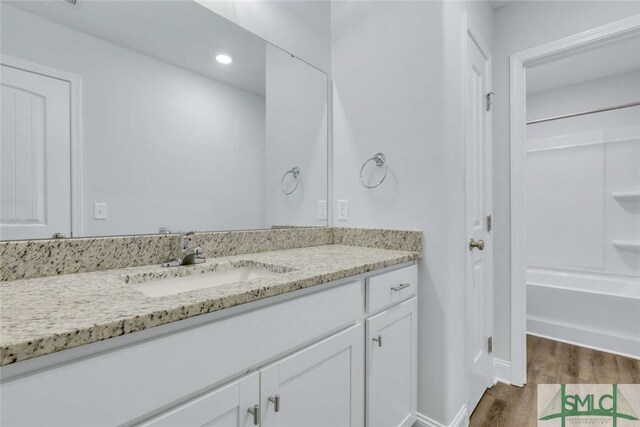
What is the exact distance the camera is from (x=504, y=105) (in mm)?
1966

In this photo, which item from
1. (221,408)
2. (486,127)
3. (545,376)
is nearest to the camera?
(221,408)

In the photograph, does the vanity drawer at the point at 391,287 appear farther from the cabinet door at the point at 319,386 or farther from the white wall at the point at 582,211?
the white wall at the point at 582,211

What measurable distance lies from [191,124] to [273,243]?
649 mm

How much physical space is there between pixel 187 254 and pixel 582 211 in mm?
3722

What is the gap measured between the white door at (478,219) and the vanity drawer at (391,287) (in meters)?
0.38

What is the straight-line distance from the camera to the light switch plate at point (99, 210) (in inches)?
40.3

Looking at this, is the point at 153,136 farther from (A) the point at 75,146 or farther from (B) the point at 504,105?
(B) the point at 504,105

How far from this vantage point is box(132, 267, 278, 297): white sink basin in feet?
3.21

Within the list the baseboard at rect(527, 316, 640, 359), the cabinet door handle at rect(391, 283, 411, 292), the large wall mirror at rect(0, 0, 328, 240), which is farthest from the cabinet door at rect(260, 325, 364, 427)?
the baseboard at rect(527, 316, 640, 359)

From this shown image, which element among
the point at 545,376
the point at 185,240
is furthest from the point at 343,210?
the point at 545,376

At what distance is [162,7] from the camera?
120 cm

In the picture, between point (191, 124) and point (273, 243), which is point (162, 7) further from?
point (273, 243)

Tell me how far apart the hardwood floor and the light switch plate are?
6.31ft

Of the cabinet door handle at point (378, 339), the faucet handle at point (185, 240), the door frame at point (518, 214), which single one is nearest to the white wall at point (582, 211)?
the door frame at point (518, 214)
